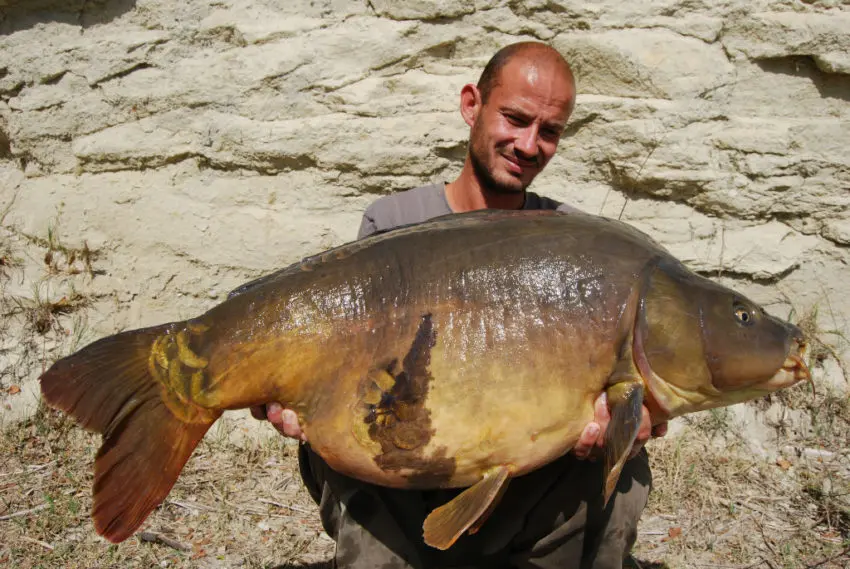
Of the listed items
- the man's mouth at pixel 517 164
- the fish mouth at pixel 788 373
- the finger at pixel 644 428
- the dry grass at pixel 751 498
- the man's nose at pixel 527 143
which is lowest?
the dry grass at pixel 751 498

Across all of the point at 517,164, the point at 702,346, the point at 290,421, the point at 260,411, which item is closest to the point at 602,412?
the point at 702,346

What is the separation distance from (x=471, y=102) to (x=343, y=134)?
3.27ft

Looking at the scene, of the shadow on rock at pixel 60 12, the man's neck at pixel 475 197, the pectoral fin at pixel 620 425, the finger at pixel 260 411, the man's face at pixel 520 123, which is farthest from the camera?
the shadow on rock at pixel 60 12

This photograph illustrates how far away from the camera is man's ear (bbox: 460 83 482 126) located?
114 inches

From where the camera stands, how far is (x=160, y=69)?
12.4ft

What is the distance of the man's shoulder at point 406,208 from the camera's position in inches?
116

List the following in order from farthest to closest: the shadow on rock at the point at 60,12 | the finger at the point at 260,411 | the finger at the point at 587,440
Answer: the shadow on rock at the point at 60,12, the finger at the point at 260,411, the finger at the point at 587,440

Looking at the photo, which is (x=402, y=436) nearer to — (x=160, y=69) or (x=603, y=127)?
(x=603, y=127)

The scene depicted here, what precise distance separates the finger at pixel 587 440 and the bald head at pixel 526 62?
1322mm

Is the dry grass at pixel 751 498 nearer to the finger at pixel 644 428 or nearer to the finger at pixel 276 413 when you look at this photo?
the finger at pixel 644 428

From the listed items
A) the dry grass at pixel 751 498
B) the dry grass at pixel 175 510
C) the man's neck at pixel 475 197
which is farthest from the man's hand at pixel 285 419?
the dry grass at pixel 751 498

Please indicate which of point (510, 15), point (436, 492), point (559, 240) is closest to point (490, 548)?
point (436, 492)

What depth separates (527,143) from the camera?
2.67 metres

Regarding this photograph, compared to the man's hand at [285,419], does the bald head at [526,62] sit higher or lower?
higher
